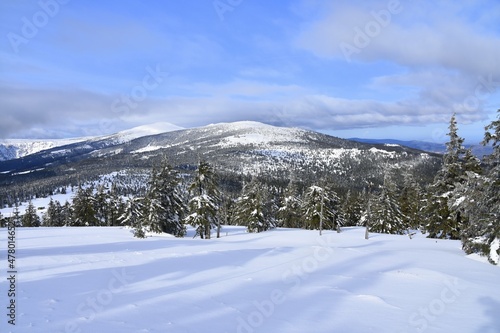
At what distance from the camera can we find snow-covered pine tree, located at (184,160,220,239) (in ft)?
107

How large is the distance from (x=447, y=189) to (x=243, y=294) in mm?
26651

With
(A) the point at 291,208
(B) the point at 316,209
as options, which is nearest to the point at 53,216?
(A) the point at 291,208

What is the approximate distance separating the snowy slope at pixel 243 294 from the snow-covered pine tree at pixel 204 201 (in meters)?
17.7

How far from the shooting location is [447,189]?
27.9 metres

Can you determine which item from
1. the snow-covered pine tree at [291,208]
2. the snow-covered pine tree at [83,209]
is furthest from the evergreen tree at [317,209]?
the snow-covered pine tree at [83,209]

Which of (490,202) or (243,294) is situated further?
(490,202)

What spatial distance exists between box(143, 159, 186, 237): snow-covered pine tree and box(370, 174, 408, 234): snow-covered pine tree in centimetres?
2753

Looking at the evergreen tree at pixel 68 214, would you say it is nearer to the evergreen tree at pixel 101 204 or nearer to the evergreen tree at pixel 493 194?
the evergreen tree at pixel 101 204

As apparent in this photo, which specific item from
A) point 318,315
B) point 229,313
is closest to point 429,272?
point 318,315

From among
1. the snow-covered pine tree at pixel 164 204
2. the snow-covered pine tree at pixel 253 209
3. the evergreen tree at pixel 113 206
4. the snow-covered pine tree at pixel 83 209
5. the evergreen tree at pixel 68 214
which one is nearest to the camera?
the snow-covered pine tree at pixel 164 204

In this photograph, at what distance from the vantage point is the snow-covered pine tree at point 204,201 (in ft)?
107

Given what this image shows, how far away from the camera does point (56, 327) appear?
610 cm

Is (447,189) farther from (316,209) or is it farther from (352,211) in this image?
(352,211)

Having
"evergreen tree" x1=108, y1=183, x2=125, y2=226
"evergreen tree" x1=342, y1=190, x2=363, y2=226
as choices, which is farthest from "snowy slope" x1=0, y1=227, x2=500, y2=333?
"evergreen tree" x1=342, y1=190, x2=363, y2=226
